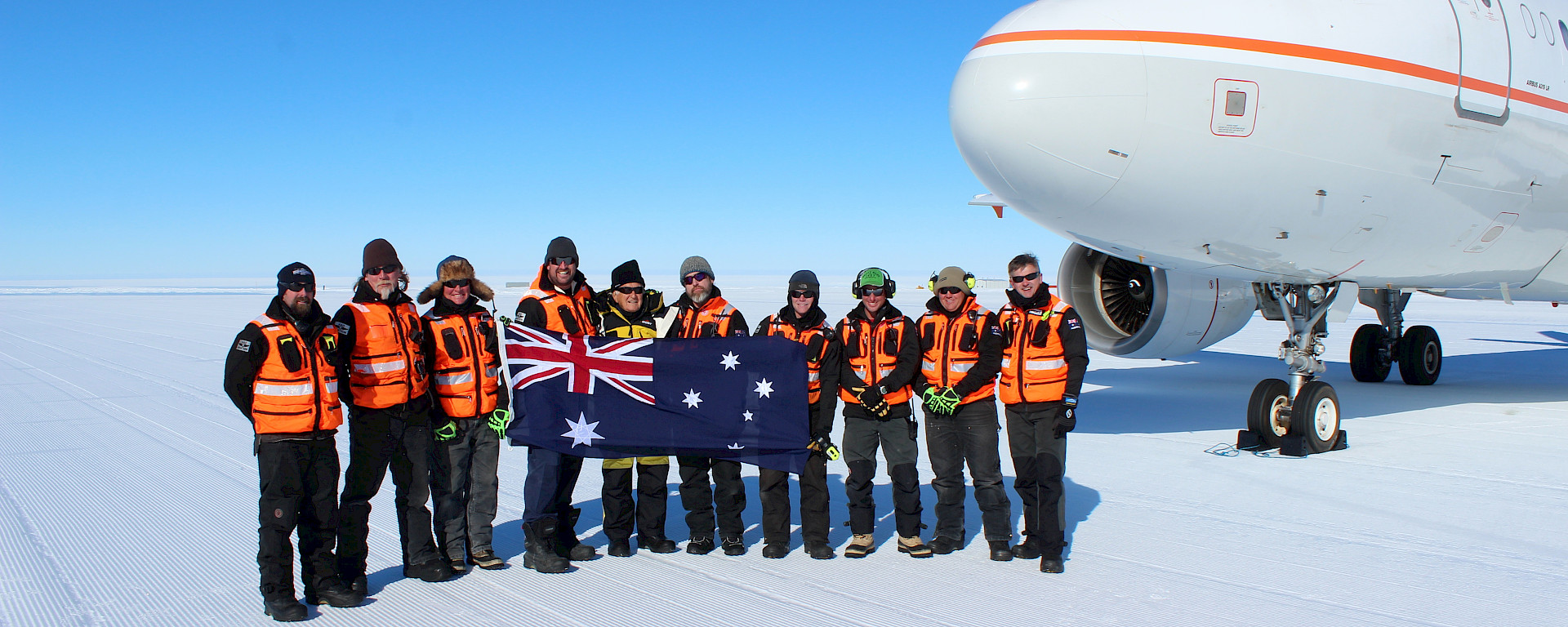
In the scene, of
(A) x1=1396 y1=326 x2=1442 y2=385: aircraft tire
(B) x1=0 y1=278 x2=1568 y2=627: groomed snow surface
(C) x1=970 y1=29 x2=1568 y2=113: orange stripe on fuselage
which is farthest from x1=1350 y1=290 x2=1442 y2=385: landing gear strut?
(C) x1=970 y1=29 x2=1568 y2=113: orange stripe on fuselage

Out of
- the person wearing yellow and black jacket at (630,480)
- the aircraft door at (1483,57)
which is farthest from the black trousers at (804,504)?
the aircraft door at (1483,57)

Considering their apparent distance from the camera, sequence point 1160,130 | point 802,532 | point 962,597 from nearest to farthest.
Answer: point 962,597 → point 802,532 → point 1160,130

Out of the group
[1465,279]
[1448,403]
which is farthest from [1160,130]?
[1448,403]

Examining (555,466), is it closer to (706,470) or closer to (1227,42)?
(706,470)

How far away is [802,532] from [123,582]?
319cm

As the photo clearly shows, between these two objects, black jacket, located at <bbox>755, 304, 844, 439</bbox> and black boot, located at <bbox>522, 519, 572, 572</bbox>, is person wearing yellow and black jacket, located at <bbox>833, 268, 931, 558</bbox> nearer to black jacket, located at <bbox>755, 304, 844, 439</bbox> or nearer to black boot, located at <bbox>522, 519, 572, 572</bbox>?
black jacket, located at <bbox>755, 304, 844, 439</bbox>

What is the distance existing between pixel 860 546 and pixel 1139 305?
592 centimetres

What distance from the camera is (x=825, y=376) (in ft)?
15.9

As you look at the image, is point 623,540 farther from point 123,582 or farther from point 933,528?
point 123,582

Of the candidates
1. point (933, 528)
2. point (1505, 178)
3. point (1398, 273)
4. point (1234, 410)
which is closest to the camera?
point (933, 528)

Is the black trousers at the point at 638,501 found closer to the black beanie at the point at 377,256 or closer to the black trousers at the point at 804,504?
the black trousers at the point at 804,504

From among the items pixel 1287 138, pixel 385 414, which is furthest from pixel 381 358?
pixel 1287 138

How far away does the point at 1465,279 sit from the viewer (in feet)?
27.1

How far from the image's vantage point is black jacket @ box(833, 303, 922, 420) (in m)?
4.74
